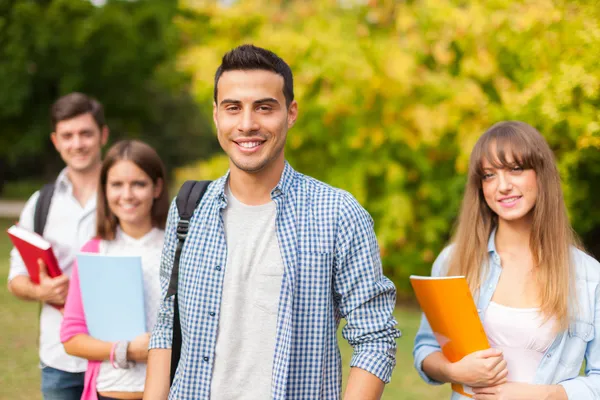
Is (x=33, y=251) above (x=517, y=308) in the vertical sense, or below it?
above

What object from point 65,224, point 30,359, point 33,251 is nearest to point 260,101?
point 33,251

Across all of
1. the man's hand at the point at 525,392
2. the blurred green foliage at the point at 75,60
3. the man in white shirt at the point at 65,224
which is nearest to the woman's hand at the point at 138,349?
the man in white shirt at the point at 65,224

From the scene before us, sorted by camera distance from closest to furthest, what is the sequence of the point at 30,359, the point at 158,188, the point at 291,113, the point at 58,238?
the point at 291,113 < the point at 158,188 < the point at 58,238 < the point at 30,359

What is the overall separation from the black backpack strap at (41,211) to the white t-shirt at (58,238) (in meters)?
0.02

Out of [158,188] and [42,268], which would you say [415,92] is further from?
[42,268]

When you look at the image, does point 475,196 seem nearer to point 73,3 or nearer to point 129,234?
point 129,234

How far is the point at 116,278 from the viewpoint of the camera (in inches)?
111

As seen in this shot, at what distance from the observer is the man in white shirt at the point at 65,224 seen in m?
3.23

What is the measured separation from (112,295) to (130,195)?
0.48m

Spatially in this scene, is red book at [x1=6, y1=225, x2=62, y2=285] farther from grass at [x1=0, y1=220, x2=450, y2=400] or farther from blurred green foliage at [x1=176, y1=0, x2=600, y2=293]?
blurred green foliage at [x1=176, y1=0, x2=600, y2=293]

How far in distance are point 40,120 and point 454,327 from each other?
67.6 feet

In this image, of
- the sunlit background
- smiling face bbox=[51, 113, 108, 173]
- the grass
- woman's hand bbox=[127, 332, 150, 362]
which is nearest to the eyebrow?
woman's hand bbox=[127, 332, 150, 362]

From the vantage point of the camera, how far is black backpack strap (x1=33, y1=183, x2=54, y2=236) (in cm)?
342

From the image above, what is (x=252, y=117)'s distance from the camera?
2.15m
